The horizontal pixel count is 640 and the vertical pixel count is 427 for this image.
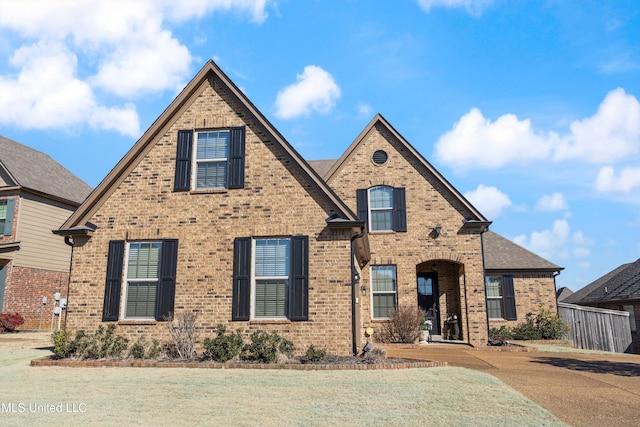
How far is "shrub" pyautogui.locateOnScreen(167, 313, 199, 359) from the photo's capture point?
34.9ft

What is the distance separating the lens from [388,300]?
665 inches

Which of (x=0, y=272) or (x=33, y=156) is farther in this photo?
(x=33, y=156)

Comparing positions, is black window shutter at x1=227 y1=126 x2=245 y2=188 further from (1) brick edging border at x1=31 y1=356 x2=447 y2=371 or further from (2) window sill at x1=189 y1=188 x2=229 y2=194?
(1) brick edging border at x1=31 y1=356 x2=447 y2=371

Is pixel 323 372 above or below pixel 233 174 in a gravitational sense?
below

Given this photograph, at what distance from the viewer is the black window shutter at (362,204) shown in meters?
17.4

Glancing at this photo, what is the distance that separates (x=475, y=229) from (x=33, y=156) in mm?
23984

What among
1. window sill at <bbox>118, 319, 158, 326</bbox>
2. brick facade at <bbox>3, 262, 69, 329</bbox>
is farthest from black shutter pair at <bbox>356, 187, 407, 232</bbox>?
brick facade at <bbox>3, 262, 69, 329</bbox>

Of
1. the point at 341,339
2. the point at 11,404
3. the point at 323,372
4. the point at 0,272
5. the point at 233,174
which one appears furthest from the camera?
the point at 0,272

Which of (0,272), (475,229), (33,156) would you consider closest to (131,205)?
(475,229)

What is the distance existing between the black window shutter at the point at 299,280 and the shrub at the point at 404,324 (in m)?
5.60

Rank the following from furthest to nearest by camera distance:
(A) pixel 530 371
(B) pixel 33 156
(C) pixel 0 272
A: (B) pixel 33 156, (C) pixel 0 272, (A) pixel 530 371

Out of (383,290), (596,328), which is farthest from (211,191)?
(596,328)

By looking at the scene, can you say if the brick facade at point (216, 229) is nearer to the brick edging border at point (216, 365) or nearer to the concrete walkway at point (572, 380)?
the brick edging border at point (216, 365)

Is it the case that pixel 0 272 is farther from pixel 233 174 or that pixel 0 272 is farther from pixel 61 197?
pixel 233 174
